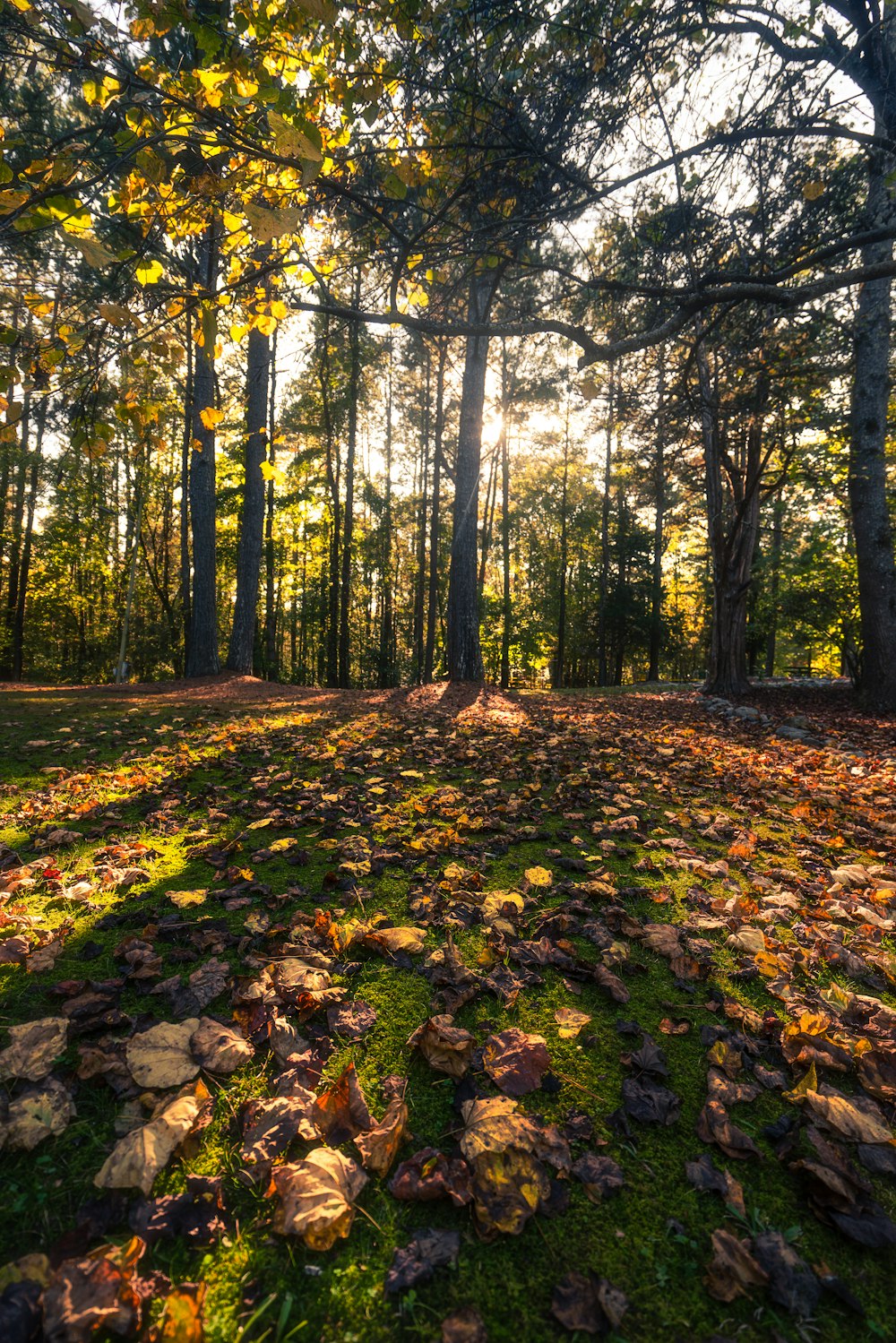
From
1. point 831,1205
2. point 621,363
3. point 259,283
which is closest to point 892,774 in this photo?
point 831,1205

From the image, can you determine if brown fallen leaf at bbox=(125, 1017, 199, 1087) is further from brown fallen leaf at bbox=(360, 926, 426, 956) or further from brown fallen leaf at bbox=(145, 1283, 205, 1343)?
brown fallen leaf at bbox=(360, 926, 426, 956)

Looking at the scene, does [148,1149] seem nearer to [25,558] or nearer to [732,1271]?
[732,1271]

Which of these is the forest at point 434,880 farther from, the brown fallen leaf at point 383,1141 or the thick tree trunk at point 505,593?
the thick tree trunk at point 505,593

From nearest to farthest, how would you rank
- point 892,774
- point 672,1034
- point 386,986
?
1. point 672,1034
2. point 386,986
3. point 892,774

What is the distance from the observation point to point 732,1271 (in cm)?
102

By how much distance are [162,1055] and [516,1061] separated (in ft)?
2.94

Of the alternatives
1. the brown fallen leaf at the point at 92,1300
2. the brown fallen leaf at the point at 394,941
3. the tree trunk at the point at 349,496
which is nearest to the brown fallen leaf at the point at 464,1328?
the brown fallen leaf at the point at 92,1300

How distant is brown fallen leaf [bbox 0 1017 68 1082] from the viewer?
4.36ft

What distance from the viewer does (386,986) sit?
177cm

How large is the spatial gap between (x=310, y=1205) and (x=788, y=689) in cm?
1158

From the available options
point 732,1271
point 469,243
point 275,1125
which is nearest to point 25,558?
point 469,243

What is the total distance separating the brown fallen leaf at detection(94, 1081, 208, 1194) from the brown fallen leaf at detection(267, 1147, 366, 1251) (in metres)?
0.23

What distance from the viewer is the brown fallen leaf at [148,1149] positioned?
109cm

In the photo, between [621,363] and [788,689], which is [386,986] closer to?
[621,363]
